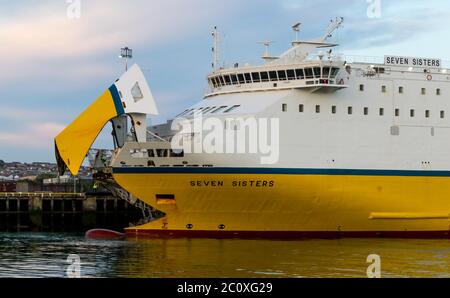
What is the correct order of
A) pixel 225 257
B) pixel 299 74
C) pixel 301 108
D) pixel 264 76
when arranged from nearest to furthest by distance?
1. pixel 225 257
2. pixel 301 108
3. pixel 299 74
4. pixel 264 76

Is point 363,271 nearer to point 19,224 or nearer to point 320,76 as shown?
point 320,76

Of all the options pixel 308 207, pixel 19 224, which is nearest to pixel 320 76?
pixel 308 207

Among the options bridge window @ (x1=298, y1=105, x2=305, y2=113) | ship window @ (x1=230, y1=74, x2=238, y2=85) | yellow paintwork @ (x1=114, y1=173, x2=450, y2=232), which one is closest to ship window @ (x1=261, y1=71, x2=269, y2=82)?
ship window @ (x1=230, y1=74, x2=238, y2=85)

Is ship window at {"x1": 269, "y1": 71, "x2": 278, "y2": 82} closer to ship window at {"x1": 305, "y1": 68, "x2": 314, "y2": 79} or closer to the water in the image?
ship window at {"x1": 305, "y1": 68, "x2": 314, "y2": 79}

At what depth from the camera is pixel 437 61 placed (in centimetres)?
2812

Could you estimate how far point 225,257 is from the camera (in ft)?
65.9

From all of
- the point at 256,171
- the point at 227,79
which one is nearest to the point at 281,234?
the point at 256,171

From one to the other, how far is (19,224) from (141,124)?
15521mm

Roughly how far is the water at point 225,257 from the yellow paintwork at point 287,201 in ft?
2.77

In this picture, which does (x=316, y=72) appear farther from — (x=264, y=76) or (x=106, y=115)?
(x=106, y=115)

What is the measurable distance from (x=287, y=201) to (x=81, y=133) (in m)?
7.62

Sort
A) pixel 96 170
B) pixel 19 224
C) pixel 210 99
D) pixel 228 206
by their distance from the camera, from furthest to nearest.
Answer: pixel 19 224
pixel 210 99
pixel 96 170
pixel 228 206

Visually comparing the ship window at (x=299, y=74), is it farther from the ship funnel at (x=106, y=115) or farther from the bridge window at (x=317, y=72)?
the ship funnel at (x=106, y=115)
